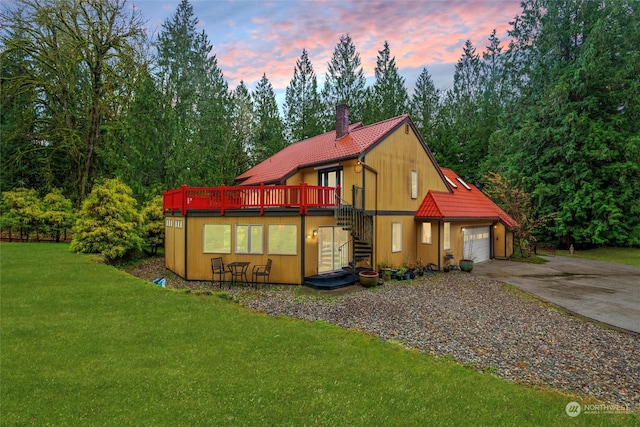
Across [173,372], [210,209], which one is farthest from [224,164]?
[173,372]

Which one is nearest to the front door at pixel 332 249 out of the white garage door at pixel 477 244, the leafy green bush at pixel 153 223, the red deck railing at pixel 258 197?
the red deck railing at pixel 258 197

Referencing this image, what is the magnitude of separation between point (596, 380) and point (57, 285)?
13121 mm

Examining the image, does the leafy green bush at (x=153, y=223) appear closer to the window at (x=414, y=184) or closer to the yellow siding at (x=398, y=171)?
the yellow siding at (x=398, y=171)

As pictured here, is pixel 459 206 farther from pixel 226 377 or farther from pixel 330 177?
pixel 226 377

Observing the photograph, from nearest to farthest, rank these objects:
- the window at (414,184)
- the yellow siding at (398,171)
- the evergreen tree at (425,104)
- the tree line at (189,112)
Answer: the yellow siding at (398,171), the window at (414,184), the tree line at (189,112), the evergreen tree at (425,104)

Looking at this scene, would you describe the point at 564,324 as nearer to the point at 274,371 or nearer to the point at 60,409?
the point at 274,371

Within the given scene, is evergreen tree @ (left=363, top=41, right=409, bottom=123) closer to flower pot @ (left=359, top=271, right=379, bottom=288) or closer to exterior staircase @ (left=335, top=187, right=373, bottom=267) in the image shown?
exterior staircase @ (left=335, top=187, right=373, bottom=267)

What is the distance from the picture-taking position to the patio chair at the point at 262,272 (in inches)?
493

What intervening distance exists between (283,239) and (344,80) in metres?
26.4

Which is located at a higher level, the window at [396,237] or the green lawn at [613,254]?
the window at [396,237]

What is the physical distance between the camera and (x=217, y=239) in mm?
13414

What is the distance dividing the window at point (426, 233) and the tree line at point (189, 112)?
27.4ft

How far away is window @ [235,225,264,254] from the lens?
12969 millimetres

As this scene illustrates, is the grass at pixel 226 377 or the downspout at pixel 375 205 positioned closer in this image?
the grass at pixel 226 377
